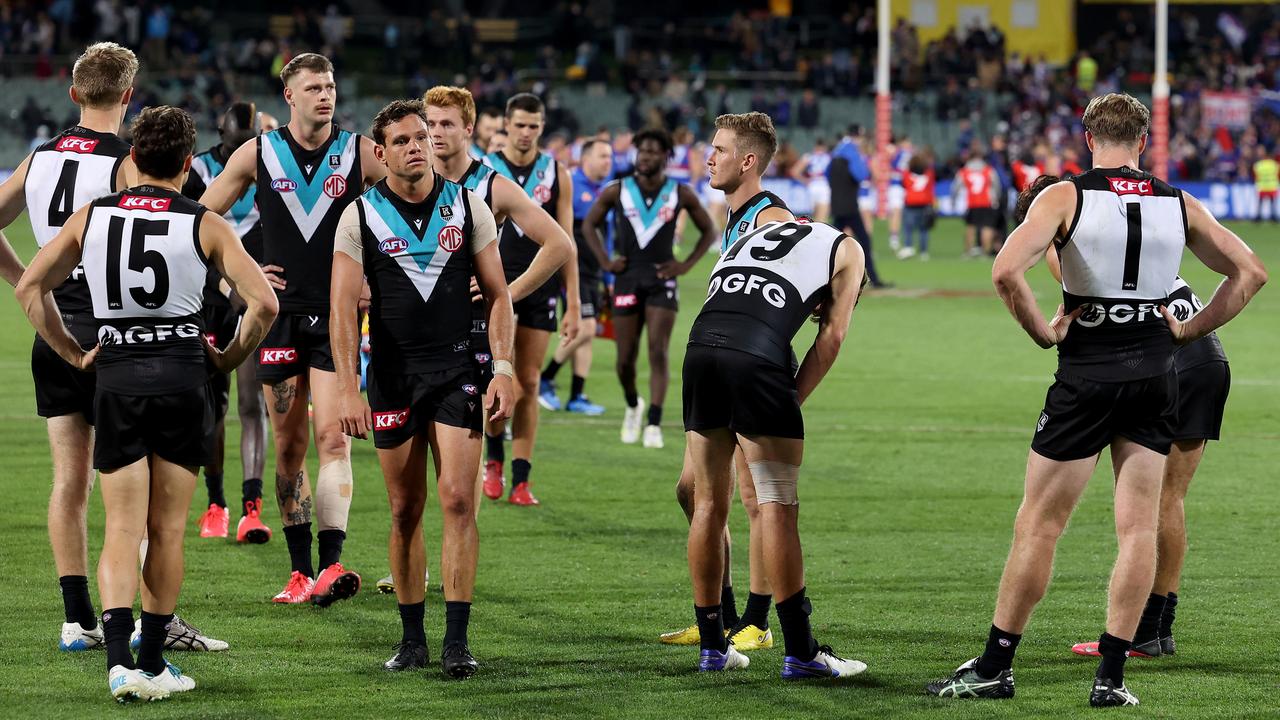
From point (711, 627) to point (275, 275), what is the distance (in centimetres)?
269

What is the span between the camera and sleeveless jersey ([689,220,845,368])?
20.5ft

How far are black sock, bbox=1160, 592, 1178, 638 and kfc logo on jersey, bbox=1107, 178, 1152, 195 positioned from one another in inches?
72.8

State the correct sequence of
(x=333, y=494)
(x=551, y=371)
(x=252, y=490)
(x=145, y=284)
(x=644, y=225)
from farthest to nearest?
(x=551, y=371) → (x=644, y=225) → (x=252, y=490) → (x=333, y=494) → (x=145, y=284)

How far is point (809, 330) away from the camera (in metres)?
18.7

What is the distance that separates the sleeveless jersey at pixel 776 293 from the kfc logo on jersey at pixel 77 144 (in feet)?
8.21

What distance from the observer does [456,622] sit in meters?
6.40

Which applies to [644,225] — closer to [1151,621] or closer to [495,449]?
[495,449]

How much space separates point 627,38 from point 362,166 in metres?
41.6

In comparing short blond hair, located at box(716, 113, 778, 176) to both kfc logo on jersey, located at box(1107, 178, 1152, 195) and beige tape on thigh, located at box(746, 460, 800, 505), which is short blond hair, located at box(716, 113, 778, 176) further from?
kfc logo on jersey, located at box(1107, 178, 1152, 195)

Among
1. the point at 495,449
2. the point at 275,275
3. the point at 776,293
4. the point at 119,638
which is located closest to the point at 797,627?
the point at 776,293

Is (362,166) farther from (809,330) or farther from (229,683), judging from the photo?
(809,330)

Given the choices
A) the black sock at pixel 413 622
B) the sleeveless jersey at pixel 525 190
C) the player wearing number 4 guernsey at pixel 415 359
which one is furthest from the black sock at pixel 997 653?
the sleeveless jersey at pixel 525 190

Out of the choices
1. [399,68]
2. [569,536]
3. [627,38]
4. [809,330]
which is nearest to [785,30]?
[627,38]

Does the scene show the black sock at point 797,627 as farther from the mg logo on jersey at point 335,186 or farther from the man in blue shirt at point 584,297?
the man in blue shirt at point 584,297
